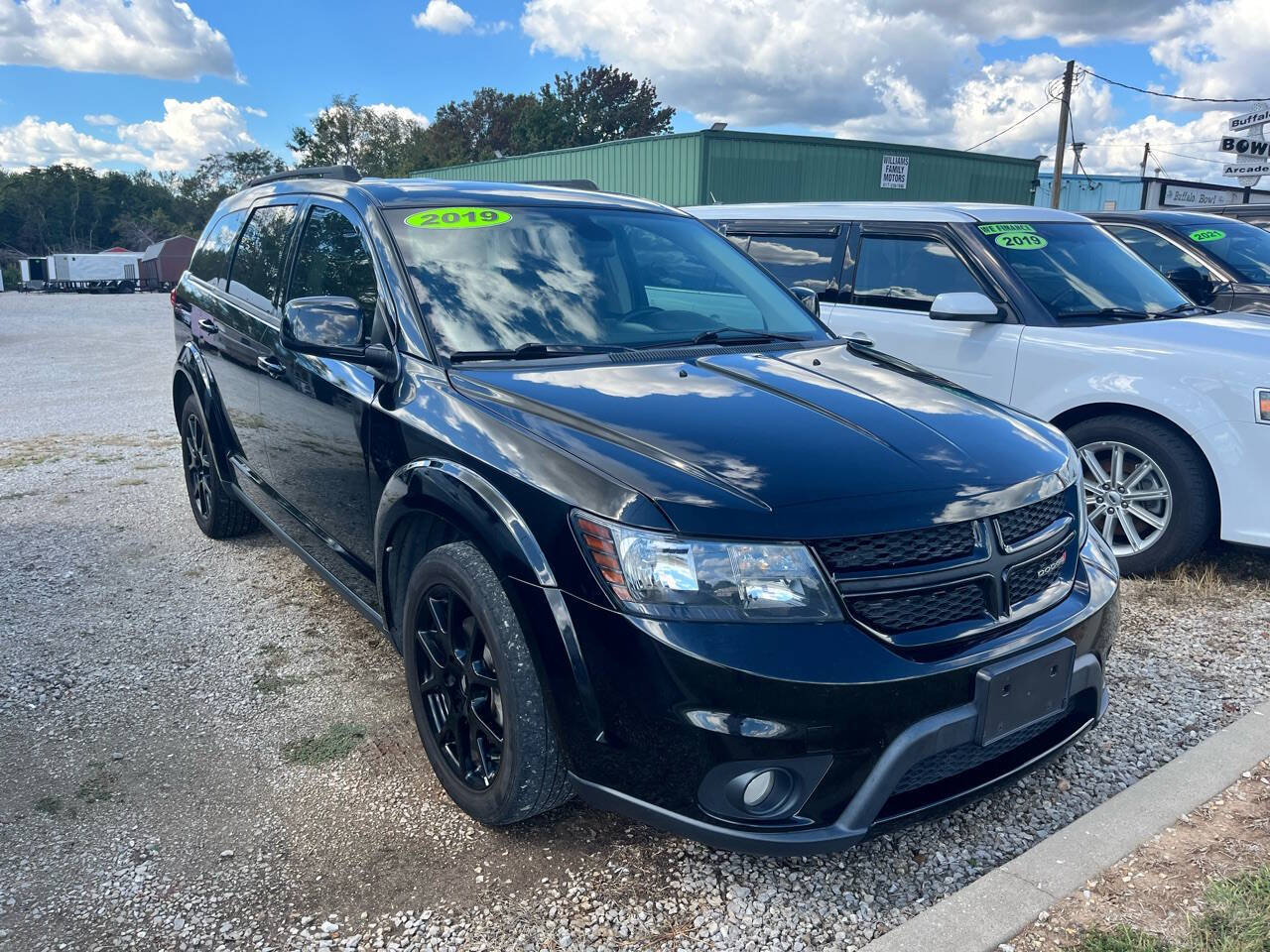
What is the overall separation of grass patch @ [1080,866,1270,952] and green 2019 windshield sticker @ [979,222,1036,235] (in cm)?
390

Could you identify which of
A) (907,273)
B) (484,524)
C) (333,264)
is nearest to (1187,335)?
(907,273)

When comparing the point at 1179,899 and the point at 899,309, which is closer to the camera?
the point at 1179,899

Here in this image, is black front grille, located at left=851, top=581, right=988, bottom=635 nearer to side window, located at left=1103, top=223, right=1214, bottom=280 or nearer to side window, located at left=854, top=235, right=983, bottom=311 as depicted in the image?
side window, located at left=854, top=235, right=983, bottom=311

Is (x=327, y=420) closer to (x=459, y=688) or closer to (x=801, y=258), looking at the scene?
(x=459, y=688)

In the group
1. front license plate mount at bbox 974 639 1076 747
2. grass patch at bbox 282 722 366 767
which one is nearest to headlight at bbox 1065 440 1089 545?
front license plate mount at bbox 974 639 1076 747

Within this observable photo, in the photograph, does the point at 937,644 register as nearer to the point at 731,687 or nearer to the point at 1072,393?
the point at 731,687

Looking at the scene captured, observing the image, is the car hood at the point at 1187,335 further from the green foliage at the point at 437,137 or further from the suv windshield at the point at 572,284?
the green foliage at the point at 437,137

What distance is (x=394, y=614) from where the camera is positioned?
304 cm

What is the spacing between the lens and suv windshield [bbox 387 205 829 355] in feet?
10.1

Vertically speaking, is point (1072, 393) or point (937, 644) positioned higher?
point (1072, 393)

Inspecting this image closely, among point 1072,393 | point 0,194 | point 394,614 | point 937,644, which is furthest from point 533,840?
point 0,194

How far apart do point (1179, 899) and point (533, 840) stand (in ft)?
5.43

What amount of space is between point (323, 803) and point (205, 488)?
9.59 feet

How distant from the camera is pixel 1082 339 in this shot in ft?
15.7
